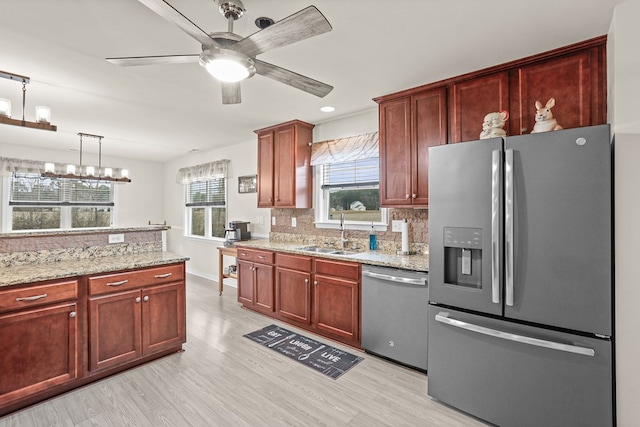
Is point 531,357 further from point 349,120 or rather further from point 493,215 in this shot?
point 349,120

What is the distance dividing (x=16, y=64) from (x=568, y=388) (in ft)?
14.5

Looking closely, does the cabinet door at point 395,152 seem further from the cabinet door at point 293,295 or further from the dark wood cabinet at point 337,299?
the cabinet door at point 293,295

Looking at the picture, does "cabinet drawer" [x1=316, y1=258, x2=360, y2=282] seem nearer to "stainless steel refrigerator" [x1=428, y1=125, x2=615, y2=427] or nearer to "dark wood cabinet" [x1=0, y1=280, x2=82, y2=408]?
"stainless steel refrigerator" [x1=428, y1=125, x2=615, y2=427]

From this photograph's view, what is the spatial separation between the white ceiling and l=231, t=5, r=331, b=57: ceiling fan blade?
31cm

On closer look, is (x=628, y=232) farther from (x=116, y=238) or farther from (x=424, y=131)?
(x=116, y=238)

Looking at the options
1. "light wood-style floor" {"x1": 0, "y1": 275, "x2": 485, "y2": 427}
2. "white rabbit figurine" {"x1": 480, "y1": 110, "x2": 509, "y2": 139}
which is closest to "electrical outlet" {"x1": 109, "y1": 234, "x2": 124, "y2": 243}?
"light wood-style floor" {"x1": 0, "y1": 275, "x2": 485, "y2": 427}

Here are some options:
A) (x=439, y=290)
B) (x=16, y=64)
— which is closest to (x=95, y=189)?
(x=16, y=64)

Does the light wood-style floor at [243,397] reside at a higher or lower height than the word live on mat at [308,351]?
lower

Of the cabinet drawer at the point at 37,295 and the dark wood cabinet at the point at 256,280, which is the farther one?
the dark wood cabinet at the point at 256,280

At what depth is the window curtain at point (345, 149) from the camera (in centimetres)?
356

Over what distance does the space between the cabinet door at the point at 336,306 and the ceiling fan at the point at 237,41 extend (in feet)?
6.24

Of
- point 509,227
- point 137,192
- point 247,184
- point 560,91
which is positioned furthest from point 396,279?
point 137,192

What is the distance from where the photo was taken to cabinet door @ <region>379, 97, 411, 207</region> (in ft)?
10.1

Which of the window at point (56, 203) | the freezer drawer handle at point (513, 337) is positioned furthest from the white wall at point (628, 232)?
the window at point (56, 203)
